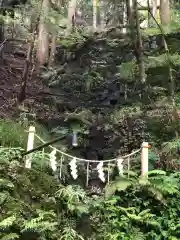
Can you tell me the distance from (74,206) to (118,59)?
9430 mm

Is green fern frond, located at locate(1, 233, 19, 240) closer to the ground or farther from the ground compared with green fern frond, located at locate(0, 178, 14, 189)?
closer to the ground

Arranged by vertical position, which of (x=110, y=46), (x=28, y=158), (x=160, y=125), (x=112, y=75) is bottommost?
(x=28, y=158)

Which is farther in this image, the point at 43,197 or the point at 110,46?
the point at 110,46

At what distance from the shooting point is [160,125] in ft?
34.7

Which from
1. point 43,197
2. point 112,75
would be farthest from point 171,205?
point 112,75

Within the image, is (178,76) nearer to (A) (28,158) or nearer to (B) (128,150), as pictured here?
(B) (128,150)

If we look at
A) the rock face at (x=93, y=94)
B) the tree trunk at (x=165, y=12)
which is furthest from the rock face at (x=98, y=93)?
the tree trunk at (x=165, y=12)

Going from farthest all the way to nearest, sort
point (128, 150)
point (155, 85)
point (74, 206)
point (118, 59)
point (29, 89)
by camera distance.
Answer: point (118, 59)
point (29, 89)
point (155, 85)
point (128, 150)
point (74, 206)

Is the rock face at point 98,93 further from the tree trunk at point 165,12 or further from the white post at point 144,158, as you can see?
the white post at point 144,158

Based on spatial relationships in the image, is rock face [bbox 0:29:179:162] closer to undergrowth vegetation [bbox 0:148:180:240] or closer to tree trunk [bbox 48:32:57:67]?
tree trunk [bbox 48:32:57:67]

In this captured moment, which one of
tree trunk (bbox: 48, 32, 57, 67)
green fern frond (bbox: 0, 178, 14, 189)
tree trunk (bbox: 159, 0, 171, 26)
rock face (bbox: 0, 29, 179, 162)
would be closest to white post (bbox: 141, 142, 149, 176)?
rock face (bbox: 0, 29, 179, 162)

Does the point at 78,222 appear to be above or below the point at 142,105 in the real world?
below

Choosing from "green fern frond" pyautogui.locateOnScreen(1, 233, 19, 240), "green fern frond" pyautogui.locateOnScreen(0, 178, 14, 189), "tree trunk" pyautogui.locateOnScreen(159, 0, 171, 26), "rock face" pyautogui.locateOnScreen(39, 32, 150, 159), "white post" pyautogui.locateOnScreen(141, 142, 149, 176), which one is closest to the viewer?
"green fern frond" pyautogui.locateOnScreen(1, 233, 19, 240)

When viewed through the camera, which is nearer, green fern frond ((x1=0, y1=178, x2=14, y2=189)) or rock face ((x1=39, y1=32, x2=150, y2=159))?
green fern frond ((x1=0, y1=178, x2=14, y2=189))
